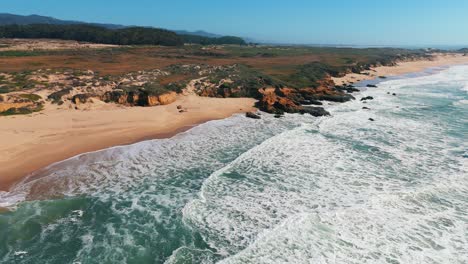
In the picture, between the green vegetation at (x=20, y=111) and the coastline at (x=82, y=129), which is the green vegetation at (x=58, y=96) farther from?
the green vegetation at (x=20, y=111)

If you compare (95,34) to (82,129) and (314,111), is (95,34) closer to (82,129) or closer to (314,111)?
(82,129)

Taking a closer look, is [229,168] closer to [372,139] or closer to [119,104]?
[372,139]

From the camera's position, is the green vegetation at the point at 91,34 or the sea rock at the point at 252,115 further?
the green vegetation at the point at 91,34

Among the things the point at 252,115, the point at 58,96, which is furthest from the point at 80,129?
the point at 252,115

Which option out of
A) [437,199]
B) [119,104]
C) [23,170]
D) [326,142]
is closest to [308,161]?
[326,142]

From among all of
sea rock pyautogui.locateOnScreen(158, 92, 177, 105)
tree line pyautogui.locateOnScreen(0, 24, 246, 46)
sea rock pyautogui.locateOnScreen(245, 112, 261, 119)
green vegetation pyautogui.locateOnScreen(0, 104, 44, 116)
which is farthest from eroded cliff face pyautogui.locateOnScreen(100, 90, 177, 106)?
tree line pyautogui.locateOnScreen(0, 24, 246, 46)

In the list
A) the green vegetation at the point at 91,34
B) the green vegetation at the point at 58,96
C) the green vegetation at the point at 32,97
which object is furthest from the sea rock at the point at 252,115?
the green vegetation at the point at 91,34
